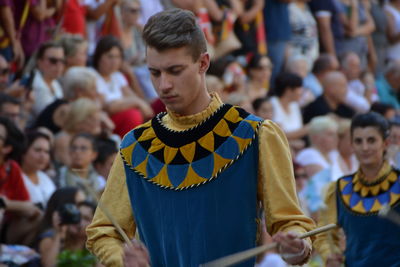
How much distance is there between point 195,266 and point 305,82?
10088 millimetres

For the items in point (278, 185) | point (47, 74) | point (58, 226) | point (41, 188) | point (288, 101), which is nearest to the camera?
point (278, 185)

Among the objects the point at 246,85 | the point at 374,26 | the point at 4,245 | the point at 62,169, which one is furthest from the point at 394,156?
the point at 374,26

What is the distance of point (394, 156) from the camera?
11.2 metres

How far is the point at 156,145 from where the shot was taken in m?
5.01

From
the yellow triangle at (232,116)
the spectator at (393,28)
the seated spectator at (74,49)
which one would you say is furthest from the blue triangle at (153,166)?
the spectator at (393,28)

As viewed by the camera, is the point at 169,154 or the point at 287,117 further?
the point at 287,117

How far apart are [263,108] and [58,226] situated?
428cm

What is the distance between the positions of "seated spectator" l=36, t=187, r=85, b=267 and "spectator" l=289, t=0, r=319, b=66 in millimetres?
6885

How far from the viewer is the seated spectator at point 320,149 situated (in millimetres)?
11766

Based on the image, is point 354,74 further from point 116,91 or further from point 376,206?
point 376,206

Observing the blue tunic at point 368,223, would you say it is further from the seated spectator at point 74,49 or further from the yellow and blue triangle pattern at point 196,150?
the seated spectator at point 74,49

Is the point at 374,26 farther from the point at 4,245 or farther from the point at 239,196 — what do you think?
the point at 239,196

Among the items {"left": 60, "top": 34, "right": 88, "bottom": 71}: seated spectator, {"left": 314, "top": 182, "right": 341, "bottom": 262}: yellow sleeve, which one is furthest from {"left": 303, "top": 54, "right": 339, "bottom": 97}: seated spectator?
{"left": 314, "top": 182, "right": 341, "bottom": 262}: yellow sleeve

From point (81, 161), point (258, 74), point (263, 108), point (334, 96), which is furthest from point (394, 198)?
point (334, 96)
